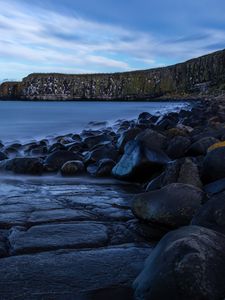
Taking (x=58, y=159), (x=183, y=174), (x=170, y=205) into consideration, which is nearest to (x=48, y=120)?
(x=58, y=159)

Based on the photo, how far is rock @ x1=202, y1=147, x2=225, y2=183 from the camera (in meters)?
5.76

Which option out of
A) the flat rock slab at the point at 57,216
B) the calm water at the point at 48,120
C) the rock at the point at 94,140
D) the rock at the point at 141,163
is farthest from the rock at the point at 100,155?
the calm water at the point at 48,120

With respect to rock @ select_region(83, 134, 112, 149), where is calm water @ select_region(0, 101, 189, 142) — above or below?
below

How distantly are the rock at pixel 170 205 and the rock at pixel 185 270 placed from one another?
1342 millimetres

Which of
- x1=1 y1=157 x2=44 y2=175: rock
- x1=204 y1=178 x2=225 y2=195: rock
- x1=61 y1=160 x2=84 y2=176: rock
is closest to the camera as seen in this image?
x1=204 y1=178 x2=225 y2=195: rock

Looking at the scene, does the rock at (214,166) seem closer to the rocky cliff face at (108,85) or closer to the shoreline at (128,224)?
the shoreline at (128,224)

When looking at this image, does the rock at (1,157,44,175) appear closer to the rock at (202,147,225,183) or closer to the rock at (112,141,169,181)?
the rock at (112,141,169,181)

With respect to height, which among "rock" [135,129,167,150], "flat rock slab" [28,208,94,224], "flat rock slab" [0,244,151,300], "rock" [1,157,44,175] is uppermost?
"rock" [135,129,167,150]

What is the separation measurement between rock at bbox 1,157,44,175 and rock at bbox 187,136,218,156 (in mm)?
2872

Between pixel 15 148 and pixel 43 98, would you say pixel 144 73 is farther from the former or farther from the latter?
pixel 15 148

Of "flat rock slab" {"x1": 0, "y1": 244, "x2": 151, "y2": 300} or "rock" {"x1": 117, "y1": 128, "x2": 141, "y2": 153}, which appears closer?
"flat rock slab" {"x1": 0, "y1": 244, "x2": 151, "y2": 300}

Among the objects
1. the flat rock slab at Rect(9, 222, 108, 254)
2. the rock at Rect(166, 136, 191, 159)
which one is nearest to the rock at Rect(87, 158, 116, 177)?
the rock at Rect(166, 136, 191, 159)

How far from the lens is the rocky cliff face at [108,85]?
143625mm

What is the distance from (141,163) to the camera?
721cm
